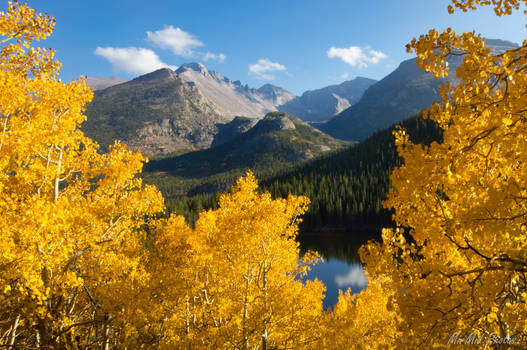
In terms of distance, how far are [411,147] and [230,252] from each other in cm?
1052

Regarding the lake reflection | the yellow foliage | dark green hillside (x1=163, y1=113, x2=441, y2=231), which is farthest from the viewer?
dark green hillside (x1=163, y1=113, x2=441, y2=231)

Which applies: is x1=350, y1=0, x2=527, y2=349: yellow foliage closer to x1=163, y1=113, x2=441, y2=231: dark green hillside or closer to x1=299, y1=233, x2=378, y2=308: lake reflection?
x1=299, y1=233, x2=378, y2=308: lake reflection

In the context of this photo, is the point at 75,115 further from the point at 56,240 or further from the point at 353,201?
the point at 353,201

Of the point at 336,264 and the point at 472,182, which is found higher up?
the point at 472,182

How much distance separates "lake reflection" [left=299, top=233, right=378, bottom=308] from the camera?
45.3 meters

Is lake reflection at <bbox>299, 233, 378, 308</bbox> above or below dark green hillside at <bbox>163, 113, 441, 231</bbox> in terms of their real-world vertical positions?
below

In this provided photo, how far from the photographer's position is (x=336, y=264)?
56.5 metres

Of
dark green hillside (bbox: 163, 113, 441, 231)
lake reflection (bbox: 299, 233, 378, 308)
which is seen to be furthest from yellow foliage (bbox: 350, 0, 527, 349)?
dark green hillside (bbox: 163, 113, 441, 231)

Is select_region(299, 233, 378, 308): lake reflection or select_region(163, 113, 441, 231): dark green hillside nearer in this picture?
select_region(299, 233, 378, 308): lake reflection

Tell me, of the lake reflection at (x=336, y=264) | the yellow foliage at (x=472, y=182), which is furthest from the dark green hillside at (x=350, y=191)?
the yellow foliage at (x=472, y=182)

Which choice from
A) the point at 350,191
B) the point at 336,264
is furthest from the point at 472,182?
the point at 350,191

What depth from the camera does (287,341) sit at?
12.0m

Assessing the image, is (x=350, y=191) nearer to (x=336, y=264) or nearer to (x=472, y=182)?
(x=336, y=264)

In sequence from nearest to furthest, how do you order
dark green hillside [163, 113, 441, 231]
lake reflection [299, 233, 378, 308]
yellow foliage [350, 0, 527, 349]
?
yellow foliage [350, 0, 527, 349] → lake reflection [299, 233, 378, 308] → dark green hillside [163, 113, 441, 231]
